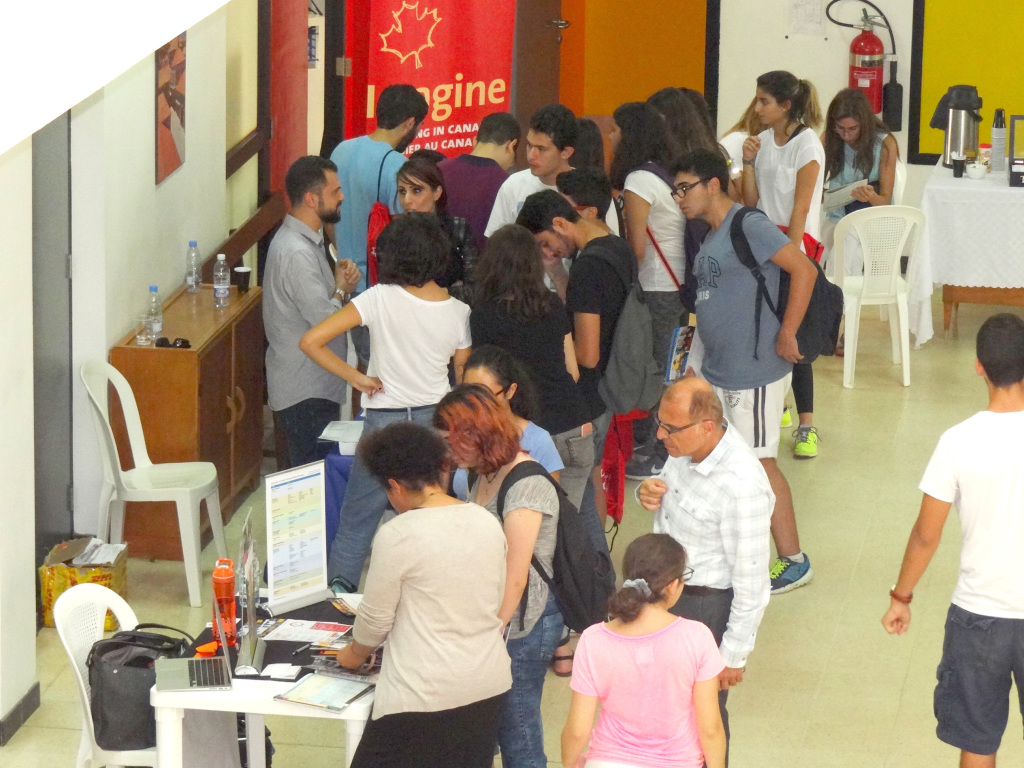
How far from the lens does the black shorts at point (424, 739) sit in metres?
3.34

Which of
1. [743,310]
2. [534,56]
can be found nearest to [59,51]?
[743,310]

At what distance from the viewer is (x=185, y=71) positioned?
6.70 meters

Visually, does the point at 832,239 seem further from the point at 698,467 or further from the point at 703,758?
the point at 703,758

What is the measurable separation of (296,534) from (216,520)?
6.09 ft

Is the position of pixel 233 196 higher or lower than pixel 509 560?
higher

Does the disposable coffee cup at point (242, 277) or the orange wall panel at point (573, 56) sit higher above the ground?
the orange wall panel at point (573, 56)

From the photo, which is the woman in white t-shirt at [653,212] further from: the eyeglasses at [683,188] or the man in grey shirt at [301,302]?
the man in grey shirt at [301,302]

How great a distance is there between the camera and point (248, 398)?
6617mm

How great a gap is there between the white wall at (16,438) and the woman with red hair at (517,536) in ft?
5.39

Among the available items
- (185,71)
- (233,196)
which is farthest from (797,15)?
(185,71)

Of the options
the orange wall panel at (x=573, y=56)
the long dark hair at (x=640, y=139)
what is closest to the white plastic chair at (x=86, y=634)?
the long dark hair at (x=640, y=139)

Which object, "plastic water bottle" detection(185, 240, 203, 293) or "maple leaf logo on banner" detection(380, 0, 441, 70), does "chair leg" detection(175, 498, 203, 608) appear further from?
"maple leaf logo on banner" detection(380, 0, 441, 70)

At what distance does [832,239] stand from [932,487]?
547 cm

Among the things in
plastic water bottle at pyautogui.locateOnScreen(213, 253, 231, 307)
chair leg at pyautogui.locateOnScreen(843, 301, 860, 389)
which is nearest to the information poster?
plastic water bottle at pyautogui.locateOnScreen(213, 253, 231, 307)
